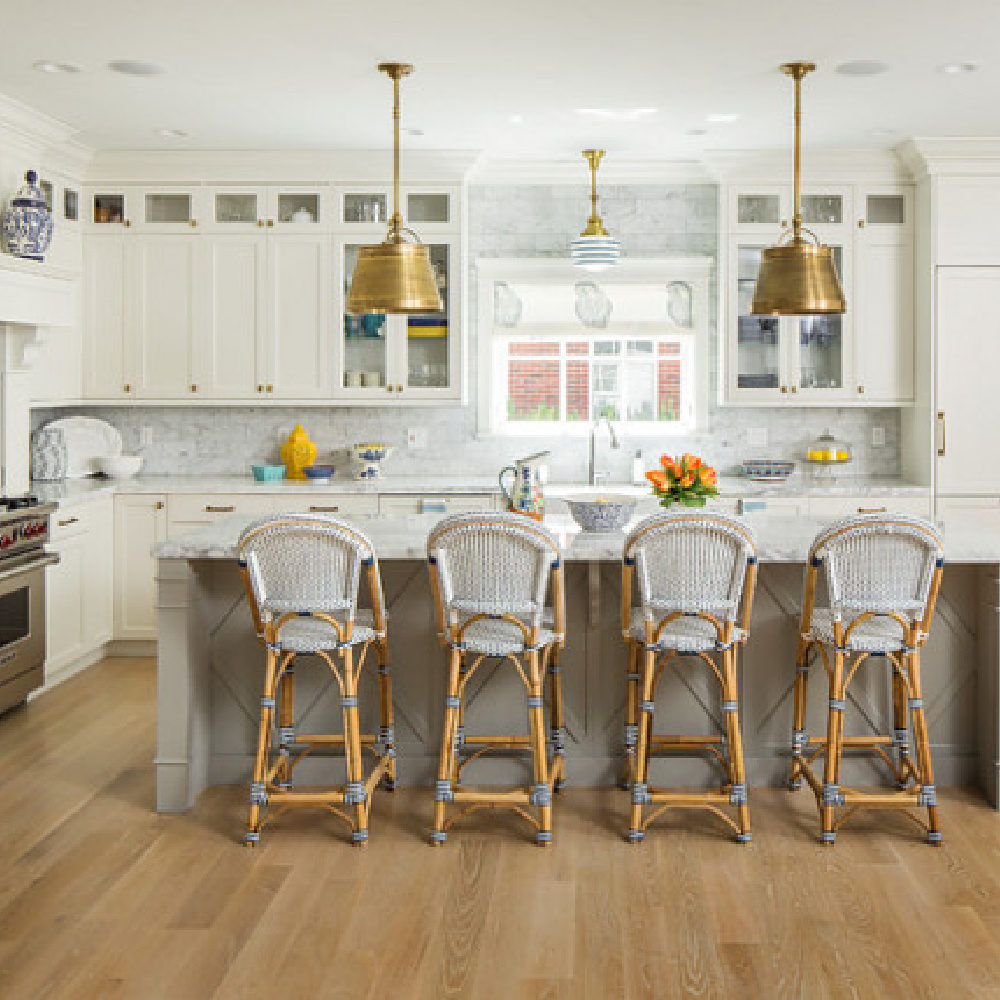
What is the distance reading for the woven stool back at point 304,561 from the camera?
12.6 ft

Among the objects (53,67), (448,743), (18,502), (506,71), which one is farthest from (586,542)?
(53,67)

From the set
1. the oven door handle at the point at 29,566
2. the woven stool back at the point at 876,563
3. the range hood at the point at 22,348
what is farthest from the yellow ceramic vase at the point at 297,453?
the woven stool back at the point at 876,563

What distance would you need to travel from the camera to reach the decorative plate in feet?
22.7

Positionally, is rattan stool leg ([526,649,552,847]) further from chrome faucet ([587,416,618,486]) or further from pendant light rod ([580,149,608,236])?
pendant light rod ([580,149,608,236])

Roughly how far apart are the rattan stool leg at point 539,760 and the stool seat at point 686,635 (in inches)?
13.5

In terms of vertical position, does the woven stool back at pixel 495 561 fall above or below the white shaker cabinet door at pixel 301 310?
below

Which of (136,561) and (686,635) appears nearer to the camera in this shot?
(686,635)

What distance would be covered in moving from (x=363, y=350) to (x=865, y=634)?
3.63 metres

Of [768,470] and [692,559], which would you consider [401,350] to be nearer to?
[768,470]

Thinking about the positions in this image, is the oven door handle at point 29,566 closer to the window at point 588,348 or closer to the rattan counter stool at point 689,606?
the window at point 588,348

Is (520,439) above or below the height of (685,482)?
above

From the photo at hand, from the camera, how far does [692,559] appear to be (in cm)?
385

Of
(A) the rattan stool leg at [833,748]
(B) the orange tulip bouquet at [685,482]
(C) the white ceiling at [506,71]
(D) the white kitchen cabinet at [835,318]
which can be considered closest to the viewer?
(A) the rattan stool leg at [833,748]

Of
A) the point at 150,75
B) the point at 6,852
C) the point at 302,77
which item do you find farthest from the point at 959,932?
the point at 150,75
